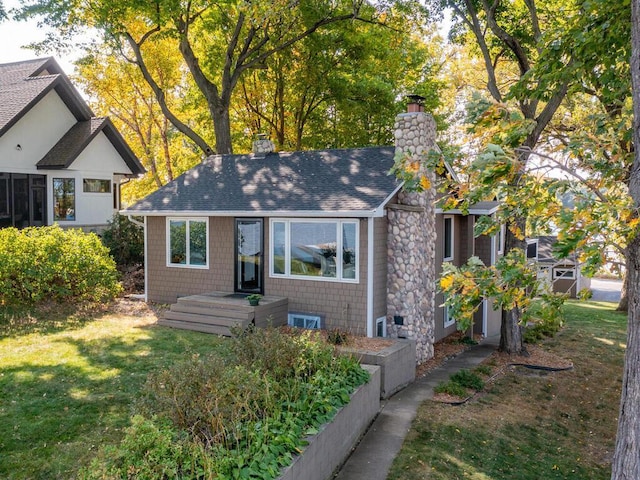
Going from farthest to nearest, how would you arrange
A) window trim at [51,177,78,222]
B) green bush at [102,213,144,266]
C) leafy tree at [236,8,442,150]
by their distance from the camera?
1. leafy tree at [236,8,442,150]
2. window trim at [51,177,78,222]
3. green bush at [102,213,144,266]

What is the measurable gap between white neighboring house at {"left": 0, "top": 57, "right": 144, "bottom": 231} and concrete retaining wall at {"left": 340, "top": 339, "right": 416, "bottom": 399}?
14607 millimetres

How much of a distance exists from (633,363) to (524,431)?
4.18m

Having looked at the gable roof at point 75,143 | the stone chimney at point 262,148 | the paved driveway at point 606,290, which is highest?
the gable roof at point 75,143

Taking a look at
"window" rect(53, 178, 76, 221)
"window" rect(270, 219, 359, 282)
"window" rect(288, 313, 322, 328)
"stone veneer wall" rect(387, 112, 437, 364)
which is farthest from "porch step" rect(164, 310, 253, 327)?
"window" rect(53, 178, 76, 221)

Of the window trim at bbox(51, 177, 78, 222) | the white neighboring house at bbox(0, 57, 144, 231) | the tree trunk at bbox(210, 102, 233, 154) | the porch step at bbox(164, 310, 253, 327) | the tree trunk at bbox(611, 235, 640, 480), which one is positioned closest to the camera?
the tree trunk at bbox(611, 235, 640, 480)

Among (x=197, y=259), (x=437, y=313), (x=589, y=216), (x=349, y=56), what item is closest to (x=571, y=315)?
(x=437, y=313)

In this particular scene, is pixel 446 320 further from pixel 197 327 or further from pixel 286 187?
pixel 197 327

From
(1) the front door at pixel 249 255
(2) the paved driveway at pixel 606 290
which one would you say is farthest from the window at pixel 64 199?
(2) the paved driveway at pixel 606 290

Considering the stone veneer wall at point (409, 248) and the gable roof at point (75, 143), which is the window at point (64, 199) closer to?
the gable roof at point (75, 143)

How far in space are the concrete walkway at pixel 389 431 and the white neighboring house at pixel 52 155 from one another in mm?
15117

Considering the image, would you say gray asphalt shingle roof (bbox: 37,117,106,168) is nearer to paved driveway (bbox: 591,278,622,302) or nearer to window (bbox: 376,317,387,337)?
window (bbox: 376,317,387,337)

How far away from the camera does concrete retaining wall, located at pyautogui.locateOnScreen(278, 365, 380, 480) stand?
5.70 m

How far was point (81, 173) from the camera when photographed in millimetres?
20547

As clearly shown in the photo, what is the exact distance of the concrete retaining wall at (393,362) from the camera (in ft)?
30.9
